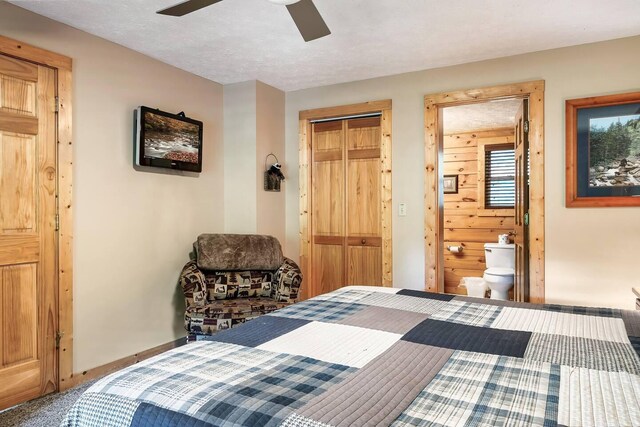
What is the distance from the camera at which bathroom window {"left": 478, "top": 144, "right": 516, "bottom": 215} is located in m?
5.88

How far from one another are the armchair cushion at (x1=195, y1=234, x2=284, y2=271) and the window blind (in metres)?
3.61

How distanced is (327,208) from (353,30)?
188 centimetres

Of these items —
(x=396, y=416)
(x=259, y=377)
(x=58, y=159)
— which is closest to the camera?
(x=396, y=416)

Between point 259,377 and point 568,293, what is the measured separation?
3005 mm

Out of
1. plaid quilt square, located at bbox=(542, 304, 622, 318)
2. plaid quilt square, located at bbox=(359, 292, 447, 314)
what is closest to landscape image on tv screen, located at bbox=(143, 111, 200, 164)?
plaid quilt square, located at bbox=(359, 292, 447, 314)

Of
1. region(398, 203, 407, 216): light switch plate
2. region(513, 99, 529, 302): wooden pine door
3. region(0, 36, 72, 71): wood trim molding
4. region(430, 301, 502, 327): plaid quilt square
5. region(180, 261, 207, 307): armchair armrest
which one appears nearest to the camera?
region(430, 301, 502, 327): plaid quilt square

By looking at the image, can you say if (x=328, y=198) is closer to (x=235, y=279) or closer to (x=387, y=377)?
(x=235, y=279)

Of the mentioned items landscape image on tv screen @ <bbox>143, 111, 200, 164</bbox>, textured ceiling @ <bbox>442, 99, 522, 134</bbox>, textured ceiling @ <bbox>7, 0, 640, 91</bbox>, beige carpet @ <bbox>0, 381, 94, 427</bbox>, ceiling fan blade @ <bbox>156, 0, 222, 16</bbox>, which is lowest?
beige carpet @ <bbox>0, 381, 94, 427</bbox>

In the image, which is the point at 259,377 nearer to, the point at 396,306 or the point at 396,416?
the point at 396,416

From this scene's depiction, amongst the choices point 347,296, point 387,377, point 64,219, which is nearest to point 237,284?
point 64,219

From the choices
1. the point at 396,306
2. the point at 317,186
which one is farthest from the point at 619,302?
the point at 317,186

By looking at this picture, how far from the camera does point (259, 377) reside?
3.47 ft

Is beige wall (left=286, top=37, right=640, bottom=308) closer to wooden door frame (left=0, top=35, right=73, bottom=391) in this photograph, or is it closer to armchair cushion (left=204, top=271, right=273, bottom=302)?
armchair cushion (left=204, top=271, right=273, bottom=302)

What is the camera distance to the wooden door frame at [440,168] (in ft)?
10.9
